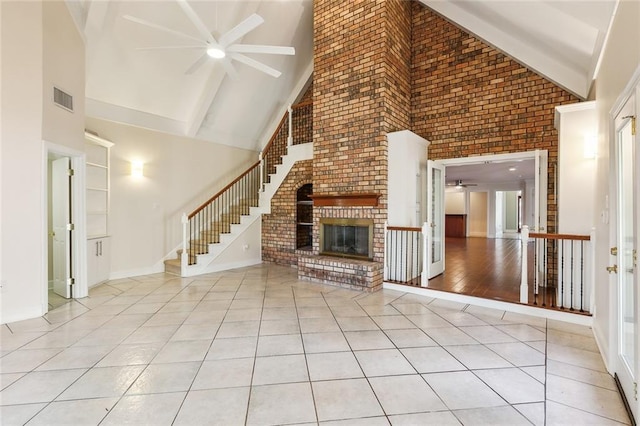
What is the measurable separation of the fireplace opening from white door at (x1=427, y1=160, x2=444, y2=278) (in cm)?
102

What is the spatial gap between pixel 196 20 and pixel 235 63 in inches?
122

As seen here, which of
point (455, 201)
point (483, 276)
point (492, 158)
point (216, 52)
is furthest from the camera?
point (455, 201)

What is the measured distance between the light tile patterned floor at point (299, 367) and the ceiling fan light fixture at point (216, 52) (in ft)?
11.1

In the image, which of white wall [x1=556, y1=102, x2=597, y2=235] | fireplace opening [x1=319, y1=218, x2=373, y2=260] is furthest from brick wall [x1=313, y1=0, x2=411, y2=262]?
white wall [x1=556, y1=102, x2=597, y2=235]

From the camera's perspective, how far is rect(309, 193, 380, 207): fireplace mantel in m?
5.00

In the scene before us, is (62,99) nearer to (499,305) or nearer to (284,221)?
(284,221)

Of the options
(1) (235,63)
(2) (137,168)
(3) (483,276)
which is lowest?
(3) (483,276)

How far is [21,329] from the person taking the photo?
3.23 metres

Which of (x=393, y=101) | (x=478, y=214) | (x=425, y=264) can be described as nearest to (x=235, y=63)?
(x=393, y=101)

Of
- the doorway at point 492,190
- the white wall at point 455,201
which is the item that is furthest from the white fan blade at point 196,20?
the white wall at point 455,201

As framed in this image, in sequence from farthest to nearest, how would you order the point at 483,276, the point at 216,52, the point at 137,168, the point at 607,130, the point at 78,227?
the point at 137,168
the point at 483,276
the point at 78,227
the point at 216,52
the point at 607,130

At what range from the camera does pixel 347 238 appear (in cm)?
553

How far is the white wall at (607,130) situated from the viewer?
207 cm

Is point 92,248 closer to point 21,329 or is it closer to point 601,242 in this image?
point 21,329
